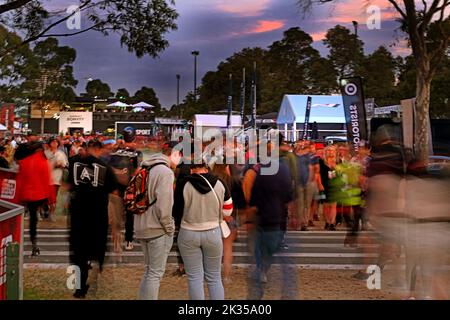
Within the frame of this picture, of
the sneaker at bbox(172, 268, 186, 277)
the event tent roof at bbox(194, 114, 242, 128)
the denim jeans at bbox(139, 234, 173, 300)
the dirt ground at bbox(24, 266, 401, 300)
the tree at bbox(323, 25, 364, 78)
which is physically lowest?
the dirt ground at bbox(24, 266, 401, 300)

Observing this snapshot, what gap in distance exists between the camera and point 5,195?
8.58 m

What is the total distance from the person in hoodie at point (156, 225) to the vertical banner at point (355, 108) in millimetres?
10274

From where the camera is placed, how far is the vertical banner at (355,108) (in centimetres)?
1462

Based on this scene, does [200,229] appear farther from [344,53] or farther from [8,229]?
[344,53]

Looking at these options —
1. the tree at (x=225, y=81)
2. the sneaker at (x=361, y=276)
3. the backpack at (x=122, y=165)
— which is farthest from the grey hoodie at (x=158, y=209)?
the tree at (x=225, y=81)

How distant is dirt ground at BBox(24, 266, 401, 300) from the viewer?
638 centimetres

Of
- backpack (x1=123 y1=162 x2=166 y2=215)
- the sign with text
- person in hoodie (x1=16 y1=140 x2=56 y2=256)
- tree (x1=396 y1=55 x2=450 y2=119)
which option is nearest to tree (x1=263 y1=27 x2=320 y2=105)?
tree (x1=396 y1=55 x2=450 y2=119)

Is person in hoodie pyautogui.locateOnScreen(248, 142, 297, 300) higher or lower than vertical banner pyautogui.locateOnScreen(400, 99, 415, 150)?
lower

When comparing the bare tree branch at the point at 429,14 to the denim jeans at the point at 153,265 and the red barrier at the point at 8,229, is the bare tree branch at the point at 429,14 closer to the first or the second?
the denim jeans at the point at 153,265

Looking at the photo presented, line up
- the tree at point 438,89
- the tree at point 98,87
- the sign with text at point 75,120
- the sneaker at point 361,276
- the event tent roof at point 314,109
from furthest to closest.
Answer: the sign with text at point 75,120, the tree at point 438,89, the event tent roof at point 314,109, the tree at point 98,87, the sneaker at point 361,276

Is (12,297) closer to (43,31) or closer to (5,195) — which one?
(5,195)

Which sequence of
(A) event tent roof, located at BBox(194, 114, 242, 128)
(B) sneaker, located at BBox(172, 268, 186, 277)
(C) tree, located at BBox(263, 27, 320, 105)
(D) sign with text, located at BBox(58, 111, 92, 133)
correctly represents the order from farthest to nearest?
1. (D) sign with text, located at BBox(58, 111, 92, 133)
2. (A) event tent roof, located at BBox(194, 114, 242, 128)
3. (C) tree, located at BBox(263, 27, 320, 105)
4. (B) sneaker, located at BBox(172, 268, 186, 277)

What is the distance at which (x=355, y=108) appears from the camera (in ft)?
48.3

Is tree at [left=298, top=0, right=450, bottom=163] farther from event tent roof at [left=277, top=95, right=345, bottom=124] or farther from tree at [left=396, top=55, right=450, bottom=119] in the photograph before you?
tree at [left=396, top=55, right=450, bottom=119]
